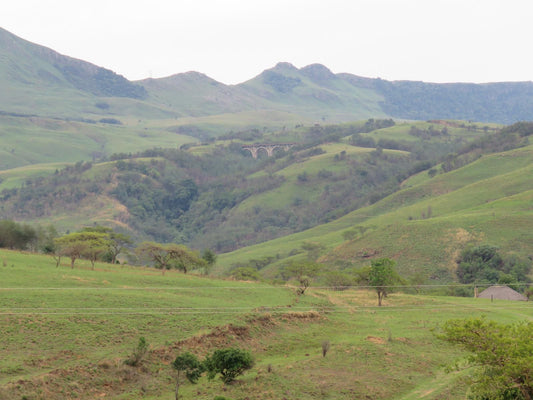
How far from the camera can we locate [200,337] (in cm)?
4619

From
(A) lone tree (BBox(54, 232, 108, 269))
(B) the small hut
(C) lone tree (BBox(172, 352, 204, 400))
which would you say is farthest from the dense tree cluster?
(C) lone tree (BBox(172, 352, 204, 400))

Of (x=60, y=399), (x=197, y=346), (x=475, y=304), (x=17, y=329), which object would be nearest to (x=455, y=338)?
(x=197, y=346)

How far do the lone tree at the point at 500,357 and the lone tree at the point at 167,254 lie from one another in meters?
45.7

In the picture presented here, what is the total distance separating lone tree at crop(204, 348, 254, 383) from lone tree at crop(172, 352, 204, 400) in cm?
69

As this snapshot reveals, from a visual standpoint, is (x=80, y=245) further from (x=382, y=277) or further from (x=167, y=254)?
(x=382, y=277)

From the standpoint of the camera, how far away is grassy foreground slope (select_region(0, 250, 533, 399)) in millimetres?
38219

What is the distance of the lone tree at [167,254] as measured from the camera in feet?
248

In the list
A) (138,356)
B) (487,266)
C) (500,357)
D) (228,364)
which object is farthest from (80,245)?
(487,266)

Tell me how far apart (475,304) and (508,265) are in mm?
47103

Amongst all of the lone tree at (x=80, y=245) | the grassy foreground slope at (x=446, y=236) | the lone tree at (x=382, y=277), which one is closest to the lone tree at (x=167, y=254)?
the lone tree at (x=80, y=245)

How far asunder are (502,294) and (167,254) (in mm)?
46172

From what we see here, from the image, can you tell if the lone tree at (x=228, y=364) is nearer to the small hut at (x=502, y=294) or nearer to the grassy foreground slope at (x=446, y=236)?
the small hut at (x=502, y=294)

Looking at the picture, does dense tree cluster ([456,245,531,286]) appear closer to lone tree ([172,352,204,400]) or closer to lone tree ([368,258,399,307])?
lone tree ([368,258,399,307])

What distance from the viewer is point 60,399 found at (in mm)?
35031
